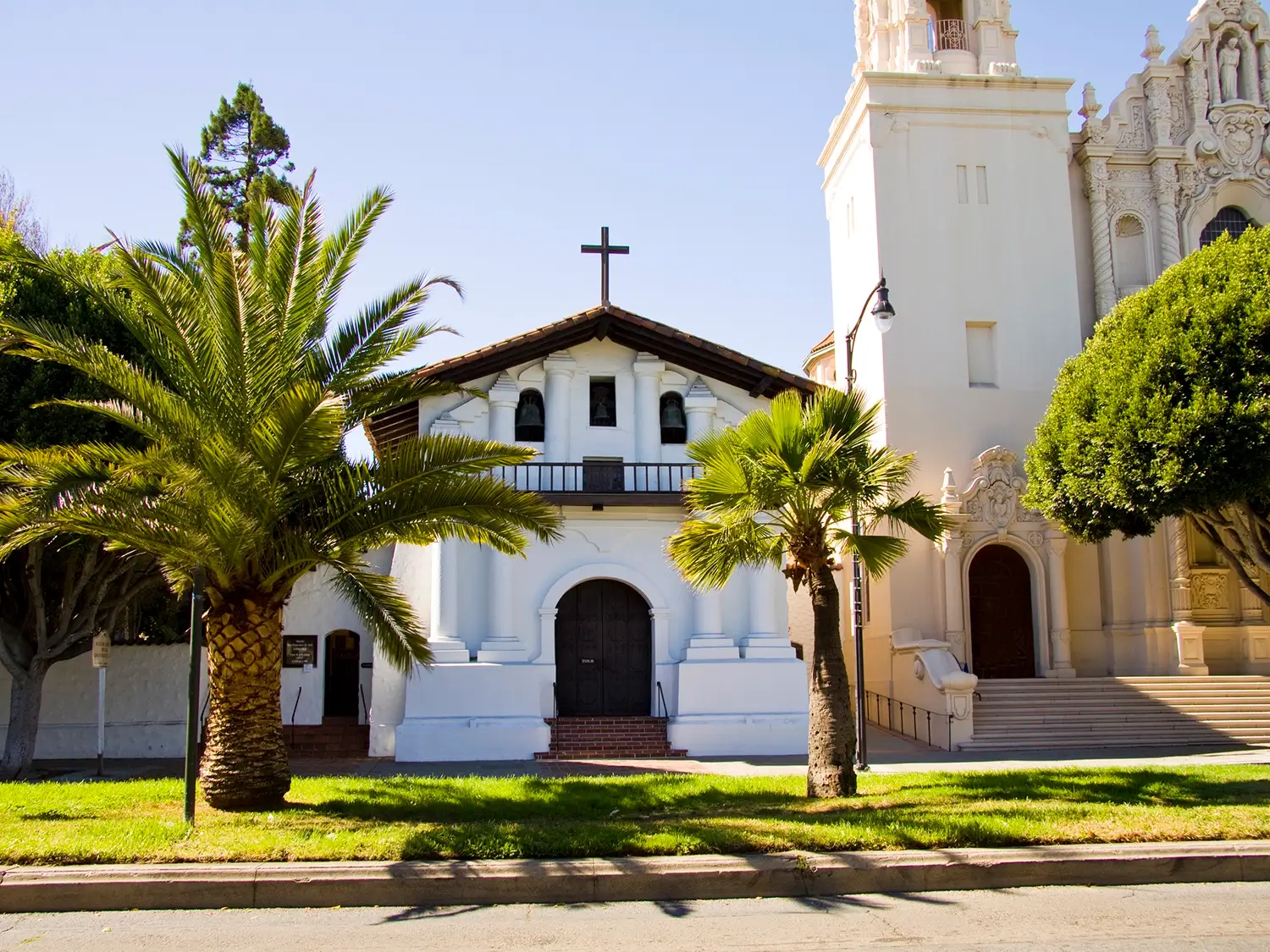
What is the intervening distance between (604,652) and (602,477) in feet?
10.8

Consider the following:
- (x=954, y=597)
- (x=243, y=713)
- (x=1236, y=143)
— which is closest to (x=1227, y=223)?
(x=1236, y=143)

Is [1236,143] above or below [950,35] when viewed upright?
below

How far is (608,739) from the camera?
2056cm

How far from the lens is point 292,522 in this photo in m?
12.9

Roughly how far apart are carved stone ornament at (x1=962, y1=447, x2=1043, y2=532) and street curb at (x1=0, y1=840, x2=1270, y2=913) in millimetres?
15996

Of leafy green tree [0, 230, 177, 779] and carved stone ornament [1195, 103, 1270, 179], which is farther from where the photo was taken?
carved stone ornament [1195, 103, 1270, 179]

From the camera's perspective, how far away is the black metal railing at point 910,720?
21469mm

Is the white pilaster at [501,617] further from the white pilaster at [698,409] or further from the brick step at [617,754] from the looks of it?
the white pilaster at [698,409]

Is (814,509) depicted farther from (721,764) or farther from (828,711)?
(721,764)

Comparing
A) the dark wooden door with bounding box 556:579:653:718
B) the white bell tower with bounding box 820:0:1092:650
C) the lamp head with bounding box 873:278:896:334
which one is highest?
the white bell tower with bounding box 820:0:1092:650

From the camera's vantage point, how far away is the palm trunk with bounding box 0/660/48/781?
18.0m

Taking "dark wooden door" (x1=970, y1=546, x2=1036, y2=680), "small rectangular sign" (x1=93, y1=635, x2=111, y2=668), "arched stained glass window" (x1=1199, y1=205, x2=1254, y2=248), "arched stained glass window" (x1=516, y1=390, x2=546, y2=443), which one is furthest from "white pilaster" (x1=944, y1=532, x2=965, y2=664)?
"small rectangular sign" (x1=93, y1=635, x2=111, y2=668)

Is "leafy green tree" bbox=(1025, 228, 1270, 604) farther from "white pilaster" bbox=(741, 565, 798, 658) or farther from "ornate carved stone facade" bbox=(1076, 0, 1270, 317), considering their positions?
"ornate carved stone facade" bbox=(1076, 0, 1270, 317)

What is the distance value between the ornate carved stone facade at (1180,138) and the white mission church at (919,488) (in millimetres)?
64
